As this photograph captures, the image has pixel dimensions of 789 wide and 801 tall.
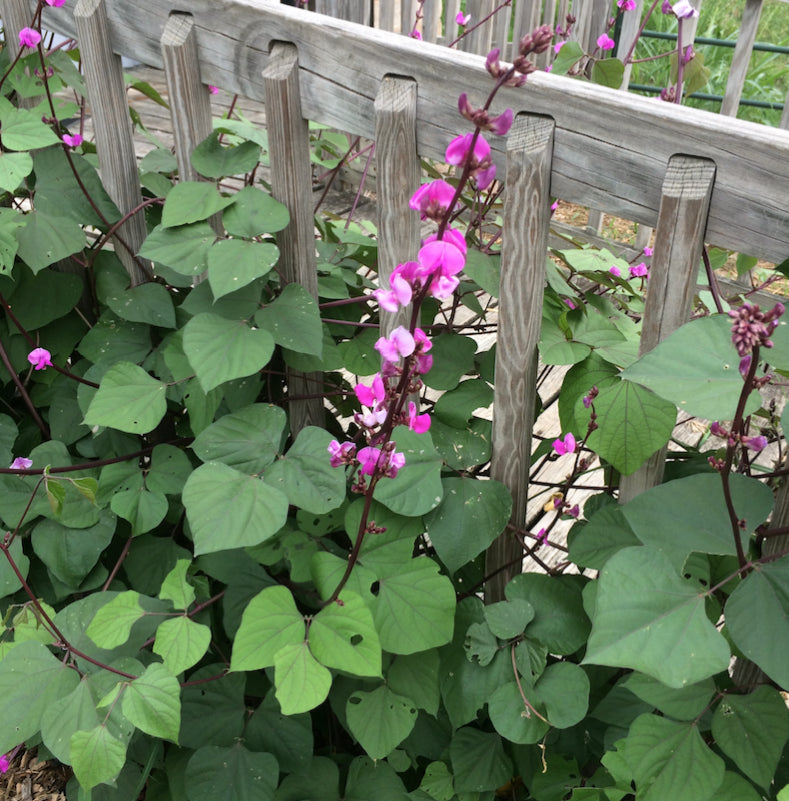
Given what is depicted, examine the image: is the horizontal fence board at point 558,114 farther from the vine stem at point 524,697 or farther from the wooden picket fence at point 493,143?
the vine stem at point 524,697

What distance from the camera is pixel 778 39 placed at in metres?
6.38

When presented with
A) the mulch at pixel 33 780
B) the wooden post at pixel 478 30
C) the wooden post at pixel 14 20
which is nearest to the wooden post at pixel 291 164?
the wooden post at pixel 14 20

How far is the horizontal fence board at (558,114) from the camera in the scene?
1128mm

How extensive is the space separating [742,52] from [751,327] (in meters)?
3.10

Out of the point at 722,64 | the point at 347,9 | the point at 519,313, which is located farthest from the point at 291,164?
the point at 722,64

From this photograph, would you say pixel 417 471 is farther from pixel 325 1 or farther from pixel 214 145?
pixel 325 1

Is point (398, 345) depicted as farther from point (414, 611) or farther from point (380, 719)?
point (380, 719)

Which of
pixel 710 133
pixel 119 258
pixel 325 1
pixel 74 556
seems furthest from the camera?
pixel 325 1

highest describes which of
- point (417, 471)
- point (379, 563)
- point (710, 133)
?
point (710, 133)

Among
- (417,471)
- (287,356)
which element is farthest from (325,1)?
(417,471)

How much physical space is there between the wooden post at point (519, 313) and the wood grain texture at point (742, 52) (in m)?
2.51

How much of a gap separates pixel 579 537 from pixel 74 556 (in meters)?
1.06

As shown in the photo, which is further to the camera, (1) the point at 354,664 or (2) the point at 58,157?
(2) the point at 58,157

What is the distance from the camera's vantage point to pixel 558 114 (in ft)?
4.09
